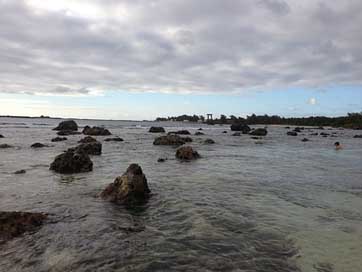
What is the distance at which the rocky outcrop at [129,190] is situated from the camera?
12508 millimetres

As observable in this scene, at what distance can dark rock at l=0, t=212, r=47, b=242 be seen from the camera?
8.73 m

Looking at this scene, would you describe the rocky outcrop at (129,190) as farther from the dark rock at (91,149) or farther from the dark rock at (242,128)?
the dark rock at (242,128)

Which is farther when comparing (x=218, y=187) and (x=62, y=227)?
(x=218, y=187)

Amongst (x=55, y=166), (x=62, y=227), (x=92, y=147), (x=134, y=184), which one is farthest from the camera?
(x=92, y=147)

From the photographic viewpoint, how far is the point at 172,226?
995 cm

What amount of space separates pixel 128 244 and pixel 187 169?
41.0 feet

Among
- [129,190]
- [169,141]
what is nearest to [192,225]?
[129,190]

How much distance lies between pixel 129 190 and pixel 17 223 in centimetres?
422

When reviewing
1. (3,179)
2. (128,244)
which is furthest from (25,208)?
(3,179)

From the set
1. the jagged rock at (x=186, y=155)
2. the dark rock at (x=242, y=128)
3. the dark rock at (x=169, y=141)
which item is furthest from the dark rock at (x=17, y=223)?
the dark rock at (x=242, y=128)

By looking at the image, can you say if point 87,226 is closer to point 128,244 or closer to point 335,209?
point 128,244

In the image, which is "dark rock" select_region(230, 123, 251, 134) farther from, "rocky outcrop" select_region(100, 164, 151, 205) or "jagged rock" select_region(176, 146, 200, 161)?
"rocky outcrop" select_region(100, 164, 151, 205)

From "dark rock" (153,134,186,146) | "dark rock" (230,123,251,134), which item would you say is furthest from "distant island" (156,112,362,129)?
"dark rock" (153,134,186,146)

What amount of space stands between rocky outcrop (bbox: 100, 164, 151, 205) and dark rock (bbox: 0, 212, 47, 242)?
313 centimetres
